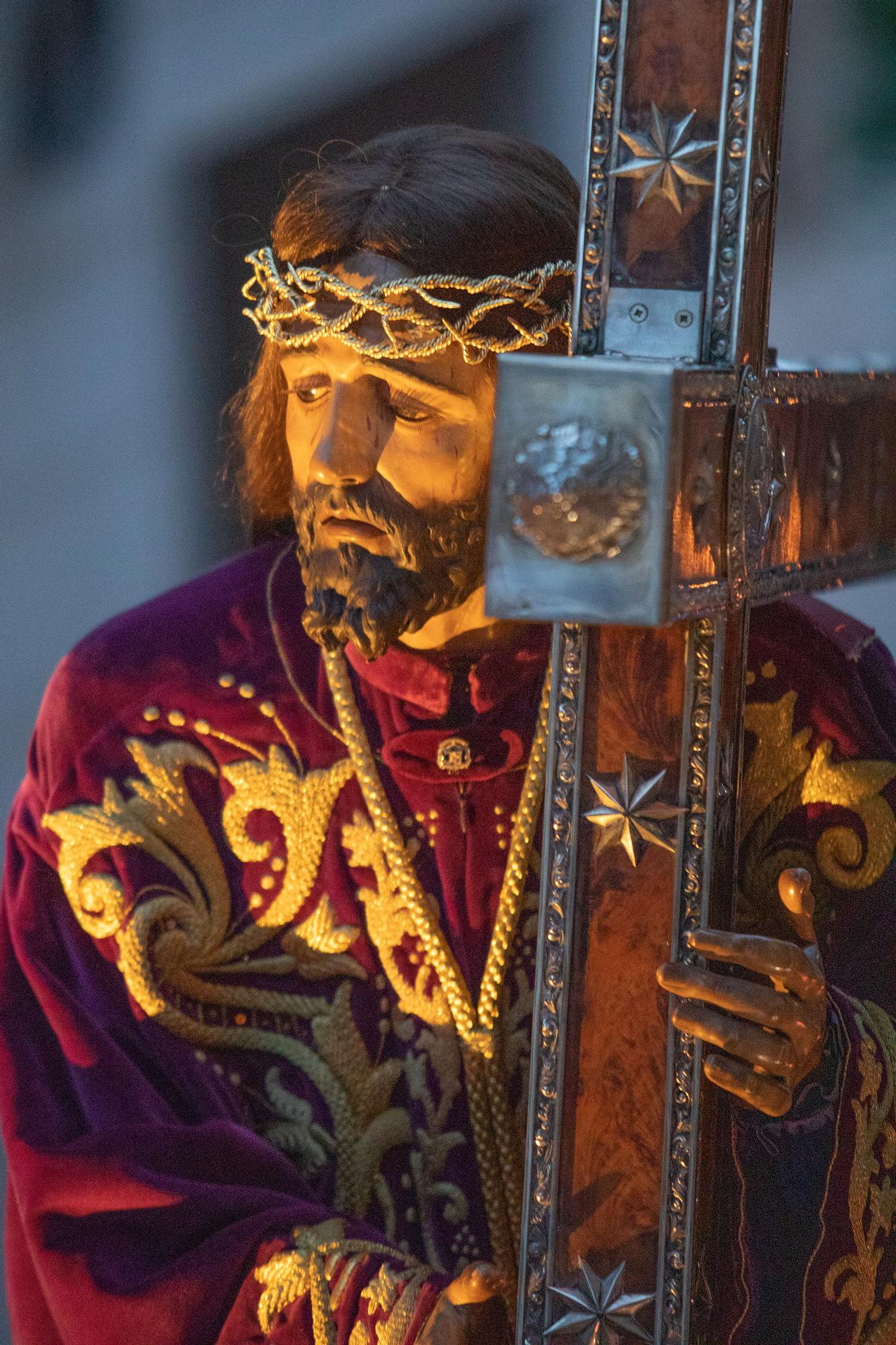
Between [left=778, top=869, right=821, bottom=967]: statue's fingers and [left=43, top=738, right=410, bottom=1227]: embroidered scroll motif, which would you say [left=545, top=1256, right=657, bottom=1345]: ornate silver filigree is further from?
[left=43, top=738, right=410, bottom=1227]: embroidered scroll motif

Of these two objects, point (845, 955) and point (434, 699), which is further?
point (434, 699)

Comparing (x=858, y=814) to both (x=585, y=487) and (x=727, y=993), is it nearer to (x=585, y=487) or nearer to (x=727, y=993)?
(x=727, y=993)

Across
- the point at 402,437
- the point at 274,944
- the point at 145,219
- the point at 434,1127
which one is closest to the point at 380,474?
the point at 402,437

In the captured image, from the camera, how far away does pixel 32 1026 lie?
1532 mm

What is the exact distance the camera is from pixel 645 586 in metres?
1.05

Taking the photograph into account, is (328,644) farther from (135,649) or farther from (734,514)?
(734,514)

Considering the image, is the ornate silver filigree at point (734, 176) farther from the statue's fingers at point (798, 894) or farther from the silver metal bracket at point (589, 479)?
the statue's fingers at point (798, 894)

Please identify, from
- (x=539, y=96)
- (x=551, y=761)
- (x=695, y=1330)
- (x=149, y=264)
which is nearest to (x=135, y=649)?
(x=551, y=761)

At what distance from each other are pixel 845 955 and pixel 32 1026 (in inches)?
26.0

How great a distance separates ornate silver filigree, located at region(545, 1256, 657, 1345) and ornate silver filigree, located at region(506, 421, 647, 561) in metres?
0.46

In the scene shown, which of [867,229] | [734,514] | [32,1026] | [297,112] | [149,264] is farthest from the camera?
[149,264]

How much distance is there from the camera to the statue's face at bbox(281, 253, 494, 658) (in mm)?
1396

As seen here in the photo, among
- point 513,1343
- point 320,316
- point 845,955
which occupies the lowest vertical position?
point 513,1343

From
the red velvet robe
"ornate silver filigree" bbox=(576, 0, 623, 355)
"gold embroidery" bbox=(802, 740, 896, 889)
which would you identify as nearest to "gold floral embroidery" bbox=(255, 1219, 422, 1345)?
the red velvet robe
